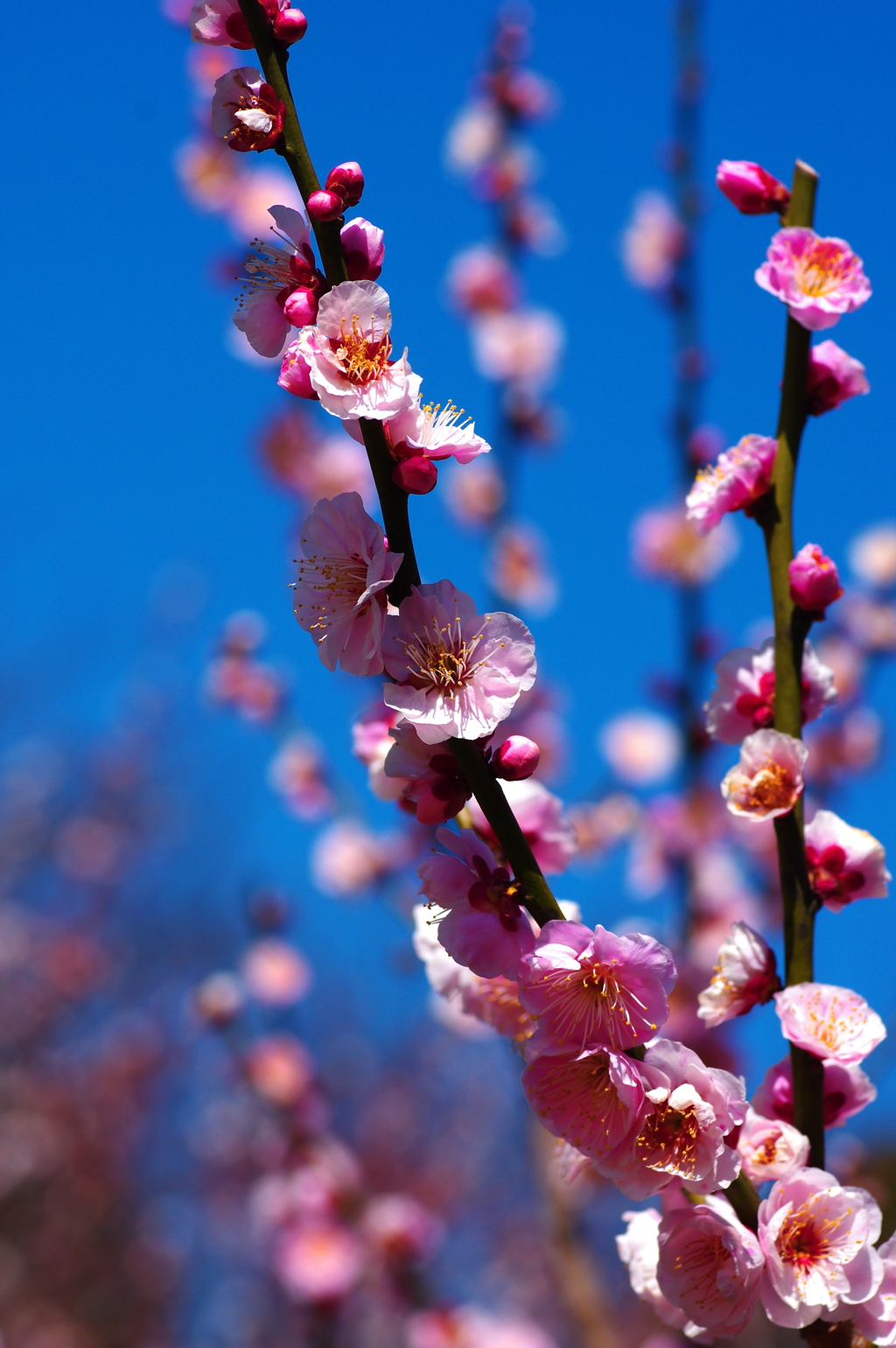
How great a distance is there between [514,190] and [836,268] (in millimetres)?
4369

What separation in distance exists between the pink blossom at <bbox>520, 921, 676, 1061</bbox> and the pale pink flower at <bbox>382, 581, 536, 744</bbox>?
8.4 inches

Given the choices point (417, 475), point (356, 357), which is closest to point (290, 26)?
point (356, 357)

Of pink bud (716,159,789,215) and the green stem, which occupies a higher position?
pink bud (716,159,789,215)

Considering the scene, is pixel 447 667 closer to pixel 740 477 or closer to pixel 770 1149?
pixel 740 477

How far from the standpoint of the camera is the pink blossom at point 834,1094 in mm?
1193

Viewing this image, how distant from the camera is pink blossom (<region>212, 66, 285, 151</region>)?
1.10m

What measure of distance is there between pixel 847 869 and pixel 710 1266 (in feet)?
1.48

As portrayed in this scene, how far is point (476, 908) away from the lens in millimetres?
1064

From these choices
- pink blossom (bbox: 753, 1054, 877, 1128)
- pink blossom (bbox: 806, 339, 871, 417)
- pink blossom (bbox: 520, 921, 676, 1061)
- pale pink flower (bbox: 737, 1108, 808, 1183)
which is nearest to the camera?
pink blossom (bbox: 520, 921, 676, 1061)

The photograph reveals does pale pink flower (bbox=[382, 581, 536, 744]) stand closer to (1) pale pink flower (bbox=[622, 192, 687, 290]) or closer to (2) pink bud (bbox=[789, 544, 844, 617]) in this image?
(2) pink bud (bbox=[789, 544, 844, 617])

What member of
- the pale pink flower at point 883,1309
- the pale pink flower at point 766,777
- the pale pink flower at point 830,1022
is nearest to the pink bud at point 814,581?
the pale pink flower at point 766,777

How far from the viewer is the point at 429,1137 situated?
42.6ft

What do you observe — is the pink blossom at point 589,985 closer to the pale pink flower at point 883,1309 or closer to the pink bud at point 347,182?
the pale pink flower at point 883,1309

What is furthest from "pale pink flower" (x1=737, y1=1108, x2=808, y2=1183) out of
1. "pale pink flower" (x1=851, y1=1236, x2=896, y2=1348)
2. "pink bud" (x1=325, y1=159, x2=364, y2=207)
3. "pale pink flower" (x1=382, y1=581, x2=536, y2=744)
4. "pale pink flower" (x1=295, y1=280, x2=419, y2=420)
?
"pink bud" (x1=325, y1=159, x2=364, y2=207)
